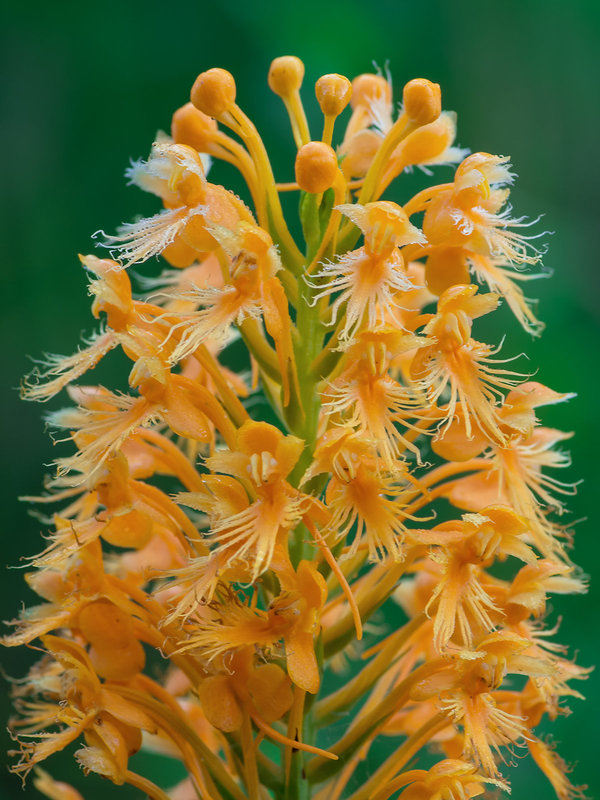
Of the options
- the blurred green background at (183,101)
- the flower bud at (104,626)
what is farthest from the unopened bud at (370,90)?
the blurred green background at (183,101)

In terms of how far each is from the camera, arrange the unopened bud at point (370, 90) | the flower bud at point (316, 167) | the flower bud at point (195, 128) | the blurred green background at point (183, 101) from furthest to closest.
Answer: the blurred green background at point (183, 101) → the unopened bud at point (370, 90) → the flower bud at point (195, 128) → the flower bud at point (316, 167)

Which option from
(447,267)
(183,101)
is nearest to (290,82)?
(447,267)

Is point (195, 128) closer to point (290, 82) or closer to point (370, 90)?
point (290, 82)

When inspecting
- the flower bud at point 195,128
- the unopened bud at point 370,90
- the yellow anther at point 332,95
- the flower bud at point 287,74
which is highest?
the unopened bud at point 370,90

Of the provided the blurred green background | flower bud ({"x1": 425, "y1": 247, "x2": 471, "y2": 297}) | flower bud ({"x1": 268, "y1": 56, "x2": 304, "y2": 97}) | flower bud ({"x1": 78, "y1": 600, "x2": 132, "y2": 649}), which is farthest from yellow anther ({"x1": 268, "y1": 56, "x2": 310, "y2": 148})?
the blurred green background

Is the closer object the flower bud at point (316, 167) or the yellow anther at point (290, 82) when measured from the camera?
the flower bud at point (316, 167)

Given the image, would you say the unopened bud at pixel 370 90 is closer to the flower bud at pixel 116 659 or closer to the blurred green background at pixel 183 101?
the flower bud at pixel 116 659

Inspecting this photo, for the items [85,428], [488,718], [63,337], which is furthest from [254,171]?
[63,337]

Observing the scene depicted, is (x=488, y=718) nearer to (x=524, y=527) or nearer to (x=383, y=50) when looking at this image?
(x=524, y=527)
